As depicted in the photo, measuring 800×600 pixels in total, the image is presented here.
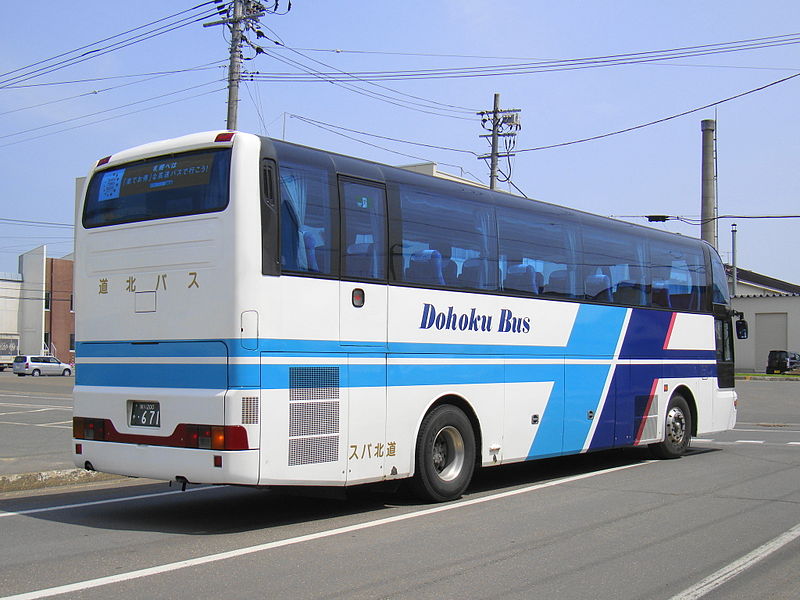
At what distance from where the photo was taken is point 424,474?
9.84 metres

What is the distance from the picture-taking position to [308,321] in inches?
339

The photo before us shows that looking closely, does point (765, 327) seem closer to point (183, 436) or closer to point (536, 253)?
point (536, 253)

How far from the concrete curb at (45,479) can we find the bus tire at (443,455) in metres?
5.05

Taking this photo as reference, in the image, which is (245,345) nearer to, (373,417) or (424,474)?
(373,417)

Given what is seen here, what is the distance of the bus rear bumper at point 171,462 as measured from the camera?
800 cm

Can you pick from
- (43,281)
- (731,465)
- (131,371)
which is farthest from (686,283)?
(43,281)

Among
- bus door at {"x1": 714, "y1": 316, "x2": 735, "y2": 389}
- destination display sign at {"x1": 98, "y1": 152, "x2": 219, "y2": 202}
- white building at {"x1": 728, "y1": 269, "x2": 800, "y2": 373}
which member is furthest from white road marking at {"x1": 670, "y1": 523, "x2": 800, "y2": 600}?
white building at {"x1": 728, "y1": 269, "x2": 800, "y2": 373}

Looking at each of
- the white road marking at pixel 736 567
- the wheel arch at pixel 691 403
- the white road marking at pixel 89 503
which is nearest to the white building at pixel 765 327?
the wheel arch at pixel 691 403

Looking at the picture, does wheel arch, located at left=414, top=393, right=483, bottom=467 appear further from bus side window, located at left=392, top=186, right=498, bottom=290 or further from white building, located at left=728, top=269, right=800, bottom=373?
white building, located at left=728, top=269, right=800, bottom=373

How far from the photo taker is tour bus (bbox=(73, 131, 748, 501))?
8.22 metres

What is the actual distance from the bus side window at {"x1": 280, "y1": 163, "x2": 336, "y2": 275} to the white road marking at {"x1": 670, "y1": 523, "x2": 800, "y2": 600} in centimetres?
439

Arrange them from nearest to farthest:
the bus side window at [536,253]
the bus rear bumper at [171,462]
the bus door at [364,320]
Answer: the bus rear bumper at [171,462] < the bus door at [364,320] < the bus side window at [536,253]

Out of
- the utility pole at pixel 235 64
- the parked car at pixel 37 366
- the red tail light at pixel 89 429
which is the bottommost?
the parked car at pixel 37 366

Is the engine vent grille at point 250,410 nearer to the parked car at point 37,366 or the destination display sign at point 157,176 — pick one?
the destination display sign at point 157,176
